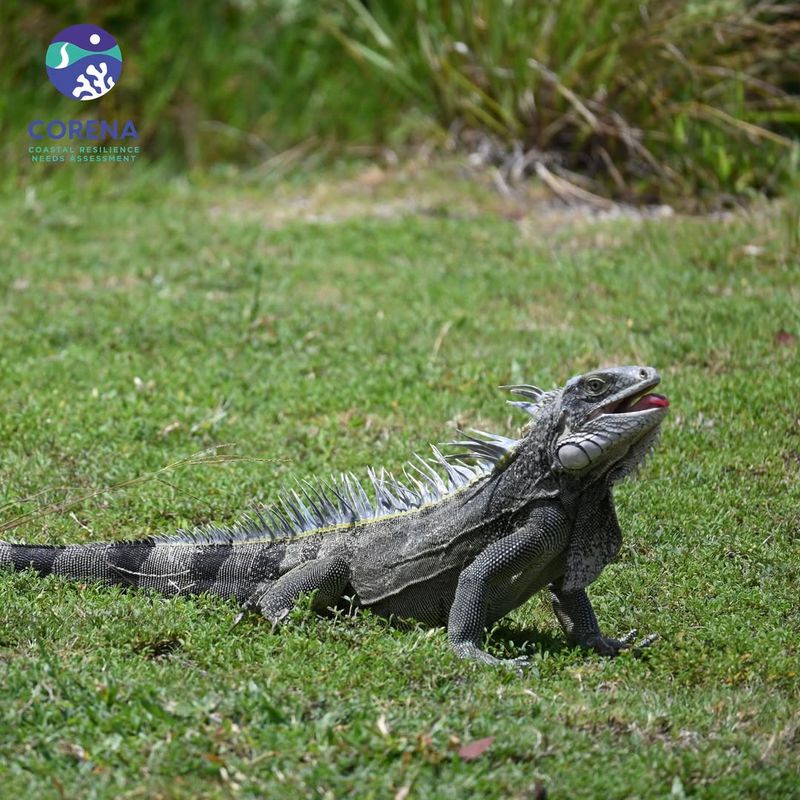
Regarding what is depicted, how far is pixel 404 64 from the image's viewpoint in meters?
13.6

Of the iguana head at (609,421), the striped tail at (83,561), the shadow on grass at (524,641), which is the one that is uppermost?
the iguana head at (609,421)

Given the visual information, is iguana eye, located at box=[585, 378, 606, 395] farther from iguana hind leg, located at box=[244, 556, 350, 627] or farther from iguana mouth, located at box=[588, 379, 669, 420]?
iguana hind leg, located at box=[244, 556, 350, 627]

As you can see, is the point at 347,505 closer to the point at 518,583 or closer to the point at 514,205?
the point at 518,583

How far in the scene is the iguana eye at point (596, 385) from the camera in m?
5.22

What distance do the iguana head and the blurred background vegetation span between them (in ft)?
23.3

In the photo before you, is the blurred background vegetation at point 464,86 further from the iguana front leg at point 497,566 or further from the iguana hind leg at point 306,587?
the iguana hind leg at point 306,587

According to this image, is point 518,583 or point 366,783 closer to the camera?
point 366,783

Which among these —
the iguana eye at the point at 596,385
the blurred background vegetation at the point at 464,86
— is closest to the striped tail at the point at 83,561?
the iguana eye at the point at 596,385

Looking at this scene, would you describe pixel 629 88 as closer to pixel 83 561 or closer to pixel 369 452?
pixel 369 452

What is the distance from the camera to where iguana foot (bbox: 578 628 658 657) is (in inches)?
215

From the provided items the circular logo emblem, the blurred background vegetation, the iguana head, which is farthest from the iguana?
the circular logo emblem

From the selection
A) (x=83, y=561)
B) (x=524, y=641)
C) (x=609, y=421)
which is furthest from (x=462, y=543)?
(x=83, y=561)

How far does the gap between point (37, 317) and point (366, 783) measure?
659 cm

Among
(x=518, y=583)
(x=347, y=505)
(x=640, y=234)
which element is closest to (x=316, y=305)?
(x=640, y=234)
